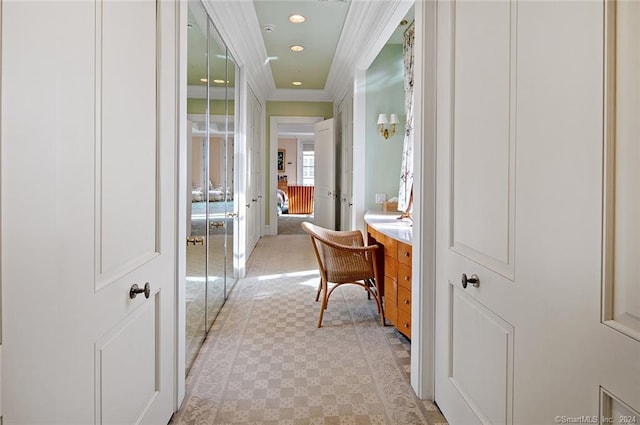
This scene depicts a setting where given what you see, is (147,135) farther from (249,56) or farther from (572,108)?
(249,56)

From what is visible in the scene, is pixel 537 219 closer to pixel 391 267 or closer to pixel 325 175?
pixel 391 267

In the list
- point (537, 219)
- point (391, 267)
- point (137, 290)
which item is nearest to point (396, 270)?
point (391, 267)

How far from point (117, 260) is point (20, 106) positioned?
58cm

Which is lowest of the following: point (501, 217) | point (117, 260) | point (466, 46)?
point (117, 260)

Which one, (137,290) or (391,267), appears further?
(391,267)

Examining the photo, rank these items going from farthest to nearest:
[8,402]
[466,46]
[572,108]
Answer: [466,46], [572,108], [8,402]

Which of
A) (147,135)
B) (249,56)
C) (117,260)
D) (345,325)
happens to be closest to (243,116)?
(249,56)

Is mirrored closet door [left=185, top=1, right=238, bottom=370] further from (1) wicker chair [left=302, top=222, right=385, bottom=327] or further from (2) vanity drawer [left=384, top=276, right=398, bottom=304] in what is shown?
(2) vanity drawer [left=384, top=276, right=398, bottom=304]

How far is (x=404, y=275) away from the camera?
2557 mm

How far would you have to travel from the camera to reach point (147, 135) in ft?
4.61

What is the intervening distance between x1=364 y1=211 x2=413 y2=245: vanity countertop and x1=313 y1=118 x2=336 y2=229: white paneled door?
8.17ft

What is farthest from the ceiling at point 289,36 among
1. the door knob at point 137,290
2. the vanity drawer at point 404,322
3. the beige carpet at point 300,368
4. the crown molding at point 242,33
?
the vanity drawer at point 404,322

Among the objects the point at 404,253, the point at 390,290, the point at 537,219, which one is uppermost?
the point at 537,219

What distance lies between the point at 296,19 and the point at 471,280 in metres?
3.37
